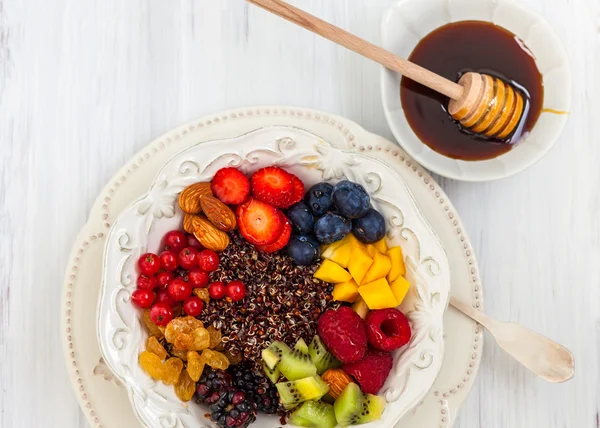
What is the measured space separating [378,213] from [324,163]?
0.15 m

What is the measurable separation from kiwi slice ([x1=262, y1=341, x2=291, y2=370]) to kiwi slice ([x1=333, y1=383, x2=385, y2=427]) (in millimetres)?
142

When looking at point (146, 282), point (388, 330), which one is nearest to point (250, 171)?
point (146, 282)

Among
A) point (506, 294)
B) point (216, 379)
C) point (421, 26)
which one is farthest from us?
point (506, 294)

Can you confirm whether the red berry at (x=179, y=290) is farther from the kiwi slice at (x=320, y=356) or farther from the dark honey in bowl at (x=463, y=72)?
the dark honey in bowl at (x=463, y=72)

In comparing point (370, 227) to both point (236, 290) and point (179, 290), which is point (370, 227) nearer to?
point (236, 290)

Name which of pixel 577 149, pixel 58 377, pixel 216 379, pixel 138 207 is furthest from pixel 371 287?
pixel 58 377

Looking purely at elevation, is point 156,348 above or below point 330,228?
below

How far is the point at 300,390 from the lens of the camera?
4.06 feet

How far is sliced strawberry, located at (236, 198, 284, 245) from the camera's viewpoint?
1288mm

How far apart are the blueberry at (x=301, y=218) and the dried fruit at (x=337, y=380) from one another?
289 millimetres

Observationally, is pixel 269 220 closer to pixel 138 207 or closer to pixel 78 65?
pixel 138 207

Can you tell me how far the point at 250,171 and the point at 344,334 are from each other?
1.27 ft

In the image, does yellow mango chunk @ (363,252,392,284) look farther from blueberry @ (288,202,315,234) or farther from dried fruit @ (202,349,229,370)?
dried fruit @ (202,349,229,370)

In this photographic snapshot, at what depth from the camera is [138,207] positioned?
1.28 meters
